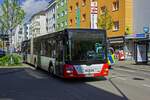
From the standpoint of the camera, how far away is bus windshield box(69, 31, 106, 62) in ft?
55.0

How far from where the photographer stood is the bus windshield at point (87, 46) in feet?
55.0

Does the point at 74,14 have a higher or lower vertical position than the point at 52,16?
lower

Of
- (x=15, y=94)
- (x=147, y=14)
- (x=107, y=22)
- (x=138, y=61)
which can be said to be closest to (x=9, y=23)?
(x=107, y=22)

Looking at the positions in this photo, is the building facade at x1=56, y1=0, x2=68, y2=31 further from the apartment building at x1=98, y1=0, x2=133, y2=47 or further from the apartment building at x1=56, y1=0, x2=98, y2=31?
the apartment building at x1=98, y1=0, x2=133, y2=47

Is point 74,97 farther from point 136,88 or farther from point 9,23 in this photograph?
point 9,23

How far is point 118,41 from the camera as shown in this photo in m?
49.2

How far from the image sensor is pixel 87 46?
16.9 meters

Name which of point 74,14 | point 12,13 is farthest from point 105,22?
point 74,14

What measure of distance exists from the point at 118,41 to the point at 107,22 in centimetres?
469

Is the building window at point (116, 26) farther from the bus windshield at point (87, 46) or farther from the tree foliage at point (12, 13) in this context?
the bus windshield at point (87, 46)

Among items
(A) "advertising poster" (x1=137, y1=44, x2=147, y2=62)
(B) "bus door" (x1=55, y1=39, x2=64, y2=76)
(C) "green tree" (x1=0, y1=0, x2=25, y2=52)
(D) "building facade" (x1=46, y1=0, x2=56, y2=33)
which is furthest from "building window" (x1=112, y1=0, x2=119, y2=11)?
(D) "building facade" (x1=46, y1=0, x2=56, y2=33)

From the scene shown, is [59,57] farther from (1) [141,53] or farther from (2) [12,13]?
(2) [12,13]

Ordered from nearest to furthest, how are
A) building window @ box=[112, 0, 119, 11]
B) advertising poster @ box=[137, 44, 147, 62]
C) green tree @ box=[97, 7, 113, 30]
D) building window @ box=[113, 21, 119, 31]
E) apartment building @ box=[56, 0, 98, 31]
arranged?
1. advertising poster @ box=[137, 44, 147, 62]
2. green tree @ box=[97, 7, 113, 30]
3. building window @ box=[113, 21, 119, 31]
4. building window @ box=[112, 0, 119, 11]
5. apartment building @ box=[56, 0, 98, 31]

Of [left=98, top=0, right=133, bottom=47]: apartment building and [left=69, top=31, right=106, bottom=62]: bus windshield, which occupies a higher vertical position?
[left=98, top=0, right=133, bottom=47]: apartment building
